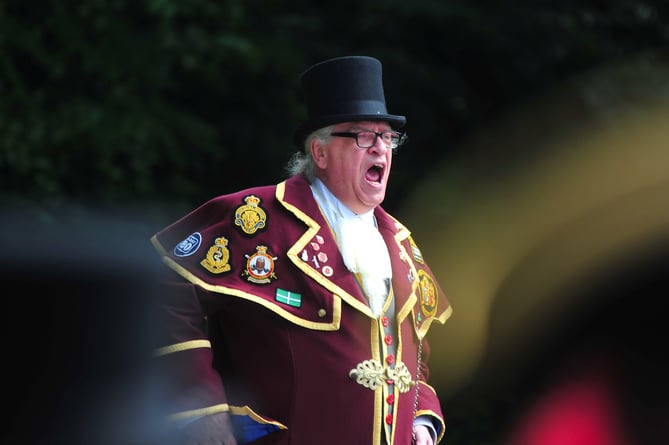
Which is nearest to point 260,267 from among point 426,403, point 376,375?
point 376,375

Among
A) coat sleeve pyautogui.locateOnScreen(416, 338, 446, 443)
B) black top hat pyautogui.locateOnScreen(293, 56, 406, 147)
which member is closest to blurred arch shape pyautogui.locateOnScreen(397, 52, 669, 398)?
coat sleeve pyautogui.locateOnScreen(416, 338, 446, 443)

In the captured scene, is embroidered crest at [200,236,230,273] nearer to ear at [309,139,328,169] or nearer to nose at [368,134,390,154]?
ear at [309,139,328,169]

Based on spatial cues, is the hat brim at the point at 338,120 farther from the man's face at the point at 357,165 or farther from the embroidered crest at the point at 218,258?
the embroidered crest at the point at 218,258

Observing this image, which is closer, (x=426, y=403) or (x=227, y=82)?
(x=426, y=403)

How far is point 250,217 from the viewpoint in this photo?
3.56 meters

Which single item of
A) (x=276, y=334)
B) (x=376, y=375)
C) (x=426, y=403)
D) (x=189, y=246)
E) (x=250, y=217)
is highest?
(x=250, y=217)

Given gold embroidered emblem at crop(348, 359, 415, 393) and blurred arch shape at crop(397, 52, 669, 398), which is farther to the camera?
blurred arch shape at crop(397, 52, 669, 398)

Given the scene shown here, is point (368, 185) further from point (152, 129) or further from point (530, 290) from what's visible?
point (152, 129)

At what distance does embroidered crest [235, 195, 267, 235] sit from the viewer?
3.54 metres

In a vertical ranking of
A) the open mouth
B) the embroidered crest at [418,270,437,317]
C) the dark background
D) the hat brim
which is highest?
Answer: the dark background

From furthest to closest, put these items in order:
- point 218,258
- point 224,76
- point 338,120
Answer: point 224,76 < point 338,120 < point 218,258

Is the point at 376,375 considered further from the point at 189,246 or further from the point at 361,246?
the point at 189,246

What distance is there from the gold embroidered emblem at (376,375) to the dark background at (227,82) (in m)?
3.49

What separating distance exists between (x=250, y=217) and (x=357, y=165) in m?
0.39
